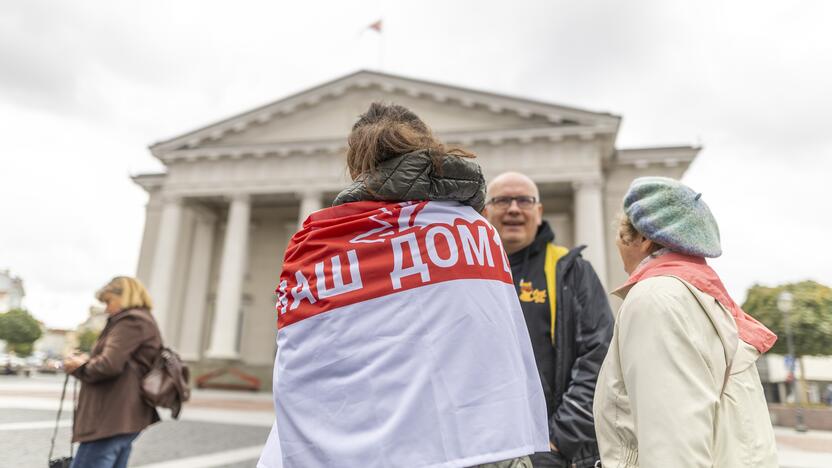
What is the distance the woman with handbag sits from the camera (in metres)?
3.58

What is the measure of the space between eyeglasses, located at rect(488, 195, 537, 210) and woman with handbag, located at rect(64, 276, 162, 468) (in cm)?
272

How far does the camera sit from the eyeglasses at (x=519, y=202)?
3.01 m

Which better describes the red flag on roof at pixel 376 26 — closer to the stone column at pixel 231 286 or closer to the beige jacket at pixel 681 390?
the stone column at pixel 231 286

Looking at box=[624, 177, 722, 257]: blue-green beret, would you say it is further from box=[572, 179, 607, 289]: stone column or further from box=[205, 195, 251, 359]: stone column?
box=[205, 195, 251, 359]: stone column

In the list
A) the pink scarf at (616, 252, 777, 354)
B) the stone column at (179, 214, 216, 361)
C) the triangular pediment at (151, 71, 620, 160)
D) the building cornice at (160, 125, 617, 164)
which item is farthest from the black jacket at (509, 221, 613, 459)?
the stone column at (179, 214, 216, 361)

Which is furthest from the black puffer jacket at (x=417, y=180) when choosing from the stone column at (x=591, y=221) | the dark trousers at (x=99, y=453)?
the stone column at (x=591, y=221)

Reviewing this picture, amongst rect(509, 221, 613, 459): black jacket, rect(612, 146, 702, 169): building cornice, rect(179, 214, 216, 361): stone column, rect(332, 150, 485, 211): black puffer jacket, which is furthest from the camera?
rect(179, 214, 216, 361): stone column

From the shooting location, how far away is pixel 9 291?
112 feet

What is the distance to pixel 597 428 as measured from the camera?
177 centimetres

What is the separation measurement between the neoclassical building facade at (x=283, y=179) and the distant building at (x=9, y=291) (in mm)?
13101

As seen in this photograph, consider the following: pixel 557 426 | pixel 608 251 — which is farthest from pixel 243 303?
pixel 557 426

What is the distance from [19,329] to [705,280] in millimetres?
52181

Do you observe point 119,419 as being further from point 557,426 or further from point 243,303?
point 243,303

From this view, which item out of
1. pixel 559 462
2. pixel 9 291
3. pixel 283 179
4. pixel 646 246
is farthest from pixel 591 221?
pixel 9 291
